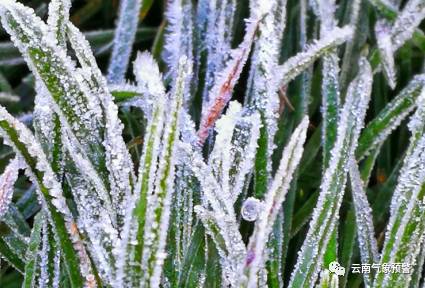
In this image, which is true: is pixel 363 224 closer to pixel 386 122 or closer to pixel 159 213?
pixel 386 122

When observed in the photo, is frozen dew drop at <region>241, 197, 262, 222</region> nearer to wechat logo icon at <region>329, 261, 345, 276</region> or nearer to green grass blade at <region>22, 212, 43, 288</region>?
wechat logo icon at <region>329, 261, 345, 276</region>

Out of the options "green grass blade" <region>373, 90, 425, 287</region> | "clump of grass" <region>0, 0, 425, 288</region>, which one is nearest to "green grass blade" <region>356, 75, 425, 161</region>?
"clump of grass" <region>0, 0, 425, 288</region>

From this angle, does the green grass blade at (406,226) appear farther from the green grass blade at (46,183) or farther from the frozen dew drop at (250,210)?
the green grass blade at (46,183)

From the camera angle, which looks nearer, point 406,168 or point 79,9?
point 406,168

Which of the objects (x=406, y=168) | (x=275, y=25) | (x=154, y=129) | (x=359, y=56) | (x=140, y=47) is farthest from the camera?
(x=140, y=47)

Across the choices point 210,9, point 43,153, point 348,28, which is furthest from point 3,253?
point 348,28

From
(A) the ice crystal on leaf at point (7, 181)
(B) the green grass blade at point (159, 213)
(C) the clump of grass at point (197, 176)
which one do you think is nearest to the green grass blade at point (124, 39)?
(C) the clump of grass at point (197, 176)

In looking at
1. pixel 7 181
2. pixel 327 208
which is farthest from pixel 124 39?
pixel 327 208

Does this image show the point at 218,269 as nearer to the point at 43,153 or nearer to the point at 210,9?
the point at 43,153
